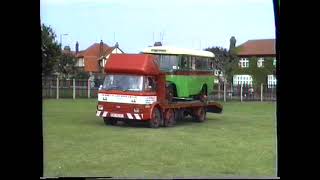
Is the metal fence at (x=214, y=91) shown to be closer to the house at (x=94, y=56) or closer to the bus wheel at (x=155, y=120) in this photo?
the house at (x=94, y=56)

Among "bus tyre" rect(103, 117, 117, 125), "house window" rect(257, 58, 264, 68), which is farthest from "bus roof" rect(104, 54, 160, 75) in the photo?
"house window" rect(257, 58, 264, 68)

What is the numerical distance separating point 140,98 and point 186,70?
0.85 m

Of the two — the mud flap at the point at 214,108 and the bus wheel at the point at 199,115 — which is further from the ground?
the mud flap at the point at 214,108

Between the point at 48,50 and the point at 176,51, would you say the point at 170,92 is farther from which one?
the point at 48,50

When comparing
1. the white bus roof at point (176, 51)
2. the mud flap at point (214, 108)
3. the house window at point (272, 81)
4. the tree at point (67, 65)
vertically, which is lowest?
the mud flap at point (214, 108)

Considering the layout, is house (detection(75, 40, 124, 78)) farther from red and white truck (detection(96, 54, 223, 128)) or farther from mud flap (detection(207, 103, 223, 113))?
mud flap (detection(207, 103, 223, 113))

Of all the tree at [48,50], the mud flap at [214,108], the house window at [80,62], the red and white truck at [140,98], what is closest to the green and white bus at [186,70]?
the red and white truck at [140,98]

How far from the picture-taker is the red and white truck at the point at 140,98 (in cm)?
605

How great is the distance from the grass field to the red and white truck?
1.04 feet

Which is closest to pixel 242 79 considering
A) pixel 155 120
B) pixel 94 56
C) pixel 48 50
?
pixel 155 120

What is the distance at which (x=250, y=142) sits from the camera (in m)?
5.14

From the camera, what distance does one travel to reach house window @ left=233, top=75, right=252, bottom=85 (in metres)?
5.42

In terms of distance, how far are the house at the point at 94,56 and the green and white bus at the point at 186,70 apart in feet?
1.24

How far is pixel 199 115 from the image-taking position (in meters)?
6.05
